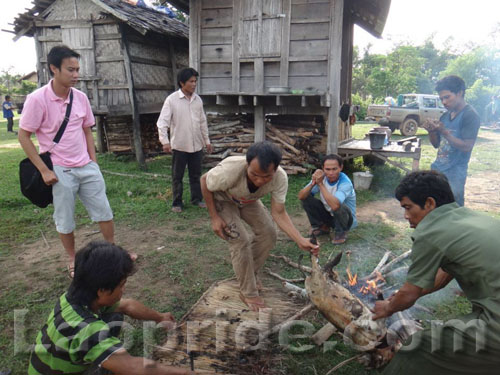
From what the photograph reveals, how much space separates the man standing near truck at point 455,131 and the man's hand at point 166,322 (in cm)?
353

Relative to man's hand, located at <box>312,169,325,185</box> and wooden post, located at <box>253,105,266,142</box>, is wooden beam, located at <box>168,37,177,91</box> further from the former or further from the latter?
man's hand, located at <box>312,169,325,185</box>

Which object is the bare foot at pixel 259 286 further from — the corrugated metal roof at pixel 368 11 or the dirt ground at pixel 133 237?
the corrugated metal roof at pixel 368 11

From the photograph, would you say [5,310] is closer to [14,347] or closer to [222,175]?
[14,347]

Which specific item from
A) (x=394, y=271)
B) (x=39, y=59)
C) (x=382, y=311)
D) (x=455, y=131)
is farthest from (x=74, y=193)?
(x=39, y=59)

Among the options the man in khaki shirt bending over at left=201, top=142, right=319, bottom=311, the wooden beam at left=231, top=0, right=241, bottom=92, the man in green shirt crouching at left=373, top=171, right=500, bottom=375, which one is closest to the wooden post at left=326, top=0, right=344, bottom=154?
the wooden beam at left=231, top=0, right=241, bottom=92

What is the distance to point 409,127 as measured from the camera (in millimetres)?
16547

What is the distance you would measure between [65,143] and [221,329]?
230cm

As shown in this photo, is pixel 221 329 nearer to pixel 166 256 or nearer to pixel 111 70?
pixel 166 256

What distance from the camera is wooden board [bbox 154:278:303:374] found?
2.58 metres

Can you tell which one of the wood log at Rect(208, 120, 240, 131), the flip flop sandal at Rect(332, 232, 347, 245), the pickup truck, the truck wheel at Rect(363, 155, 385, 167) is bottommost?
the flip flop sandal at Rect(332, 232, 347, 245)

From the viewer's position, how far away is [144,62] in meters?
9.91

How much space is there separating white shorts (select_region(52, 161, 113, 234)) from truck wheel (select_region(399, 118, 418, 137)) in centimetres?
1573

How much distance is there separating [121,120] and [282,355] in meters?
9.94

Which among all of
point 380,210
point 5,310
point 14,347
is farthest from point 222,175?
point 380,210
